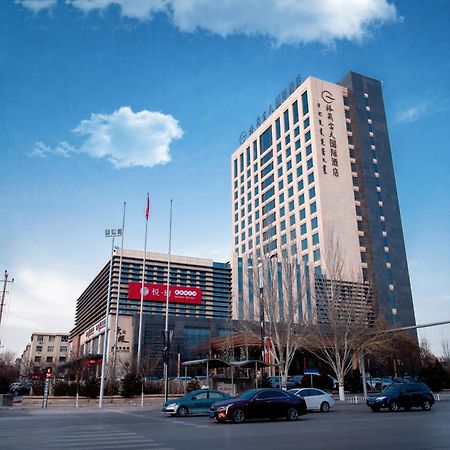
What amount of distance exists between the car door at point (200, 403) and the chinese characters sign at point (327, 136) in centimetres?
6359

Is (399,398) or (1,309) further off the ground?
(1,309)

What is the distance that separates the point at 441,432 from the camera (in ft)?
44.9

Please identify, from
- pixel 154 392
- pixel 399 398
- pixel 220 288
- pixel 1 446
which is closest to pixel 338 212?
pixel 220 288

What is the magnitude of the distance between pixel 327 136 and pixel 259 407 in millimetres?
73060

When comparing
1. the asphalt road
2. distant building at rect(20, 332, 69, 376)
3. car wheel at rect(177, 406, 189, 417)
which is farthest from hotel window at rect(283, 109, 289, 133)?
distant building at rect(20, 332, 69, 376)

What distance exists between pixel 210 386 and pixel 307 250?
48983mm

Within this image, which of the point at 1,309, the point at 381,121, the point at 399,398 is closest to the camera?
the point at 399,398

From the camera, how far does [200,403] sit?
24.7 meters

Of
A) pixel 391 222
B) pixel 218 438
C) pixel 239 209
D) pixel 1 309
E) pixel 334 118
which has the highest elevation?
pixel 334 118

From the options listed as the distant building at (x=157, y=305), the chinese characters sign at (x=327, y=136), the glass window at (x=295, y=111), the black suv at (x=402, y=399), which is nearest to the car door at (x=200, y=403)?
the black suv at (x=402, y=399)

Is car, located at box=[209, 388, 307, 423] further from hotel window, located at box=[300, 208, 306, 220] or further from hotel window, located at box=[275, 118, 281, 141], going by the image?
hotel window, located at box=[275, 118, 281, 141]

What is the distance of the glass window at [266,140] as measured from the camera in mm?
98188

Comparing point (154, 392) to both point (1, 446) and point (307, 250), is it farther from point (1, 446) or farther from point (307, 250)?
point (307, 250)

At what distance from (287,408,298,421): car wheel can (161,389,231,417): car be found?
515cm
